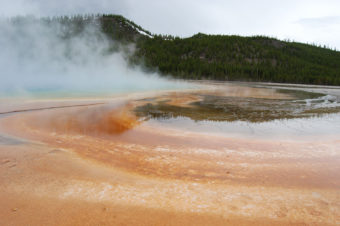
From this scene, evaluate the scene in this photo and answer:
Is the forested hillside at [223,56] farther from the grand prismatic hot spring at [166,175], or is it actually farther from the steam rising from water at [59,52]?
the grand prismatic hot spring at [166,175]

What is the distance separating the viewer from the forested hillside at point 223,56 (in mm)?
69125

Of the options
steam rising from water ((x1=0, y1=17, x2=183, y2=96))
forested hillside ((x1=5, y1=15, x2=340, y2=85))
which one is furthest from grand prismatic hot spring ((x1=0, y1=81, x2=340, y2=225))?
forested hillside ((x1=5, y1=15, x2=340, y2=85))

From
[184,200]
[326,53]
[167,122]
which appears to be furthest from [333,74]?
[184,200]

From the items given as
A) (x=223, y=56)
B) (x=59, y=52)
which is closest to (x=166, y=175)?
(x=59, y=52)

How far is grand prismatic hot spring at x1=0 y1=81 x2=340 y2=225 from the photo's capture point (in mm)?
2814

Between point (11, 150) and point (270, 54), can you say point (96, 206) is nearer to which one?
point (11, 150)

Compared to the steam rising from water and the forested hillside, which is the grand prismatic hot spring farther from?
the forested hillside

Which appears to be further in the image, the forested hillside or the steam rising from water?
the forested hillside

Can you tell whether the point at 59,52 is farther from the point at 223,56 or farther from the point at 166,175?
the point at 166,175

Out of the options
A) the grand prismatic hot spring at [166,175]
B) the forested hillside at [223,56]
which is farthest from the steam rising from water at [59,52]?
the grand prismatic hot spring at [166,175]

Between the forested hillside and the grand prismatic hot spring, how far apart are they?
6331 cm

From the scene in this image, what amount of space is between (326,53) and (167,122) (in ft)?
370

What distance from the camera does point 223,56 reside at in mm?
91062

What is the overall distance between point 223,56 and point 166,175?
305 feet
